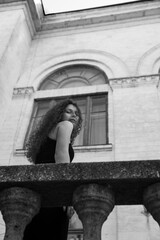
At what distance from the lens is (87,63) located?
9.24 metres

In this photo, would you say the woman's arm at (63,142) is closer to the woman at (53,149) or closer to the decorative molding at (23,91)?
the woman at (53,149)

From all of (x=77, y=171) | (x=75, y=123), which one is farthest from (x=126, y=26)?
(x=77, y=171)

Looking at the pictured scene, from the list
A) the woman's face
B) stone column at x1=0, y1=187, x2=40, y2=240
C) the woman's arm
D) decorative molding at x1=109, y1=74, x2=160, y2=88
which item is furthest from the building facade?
stone column at x1=0, y1=187, x2=40, y2=240

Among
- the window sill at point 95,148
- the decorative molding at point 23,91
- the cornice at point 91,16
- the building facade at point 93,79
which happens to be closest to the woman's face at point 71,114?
the building facade at point 93,79

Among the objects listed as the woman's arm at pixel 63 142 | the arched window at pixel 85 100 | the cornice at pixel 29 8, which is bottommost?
the woman's arm at pixel 63 142

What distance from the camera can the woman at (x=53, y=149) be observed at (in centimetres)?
220

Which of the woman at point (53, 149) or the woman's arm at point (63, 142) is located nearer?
the woman at point (53, 149)

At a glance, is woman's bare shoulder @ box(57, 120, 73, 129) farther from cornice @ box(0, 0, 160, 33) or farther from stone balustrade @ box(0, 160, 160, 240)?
cornice @ box(0, 0, 160, 33)

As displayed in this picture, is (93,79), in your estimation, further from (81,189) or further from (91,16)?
(81,189)

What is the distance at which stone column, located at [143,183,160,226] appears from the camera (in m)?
1.81

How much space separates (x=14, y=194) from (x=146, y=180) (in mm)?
864

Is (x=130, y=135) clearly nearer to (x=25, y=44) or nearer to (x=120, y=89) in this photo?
(x=120, y=89)

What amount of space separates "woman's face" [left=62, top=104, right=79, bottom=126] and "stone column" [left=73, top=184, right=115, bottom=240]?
0.99 metres

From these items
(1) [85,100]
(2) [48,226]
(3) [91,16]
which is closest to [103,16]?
(3) [91,16]
